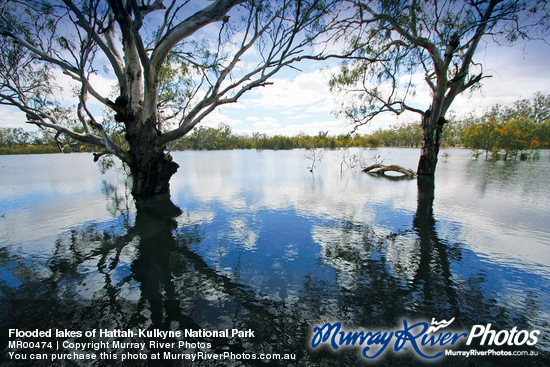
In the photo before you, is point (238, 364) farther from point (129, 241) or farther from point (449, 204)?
point (449, 204)

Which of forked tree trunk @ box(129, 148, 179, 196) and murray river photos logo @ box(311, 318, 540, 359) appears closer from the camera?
murray river photos logo @ box(311, 318, 540, 359)

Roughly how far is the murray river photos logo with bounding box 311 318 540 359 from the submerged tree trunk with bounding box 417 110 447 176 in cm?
A: 1554

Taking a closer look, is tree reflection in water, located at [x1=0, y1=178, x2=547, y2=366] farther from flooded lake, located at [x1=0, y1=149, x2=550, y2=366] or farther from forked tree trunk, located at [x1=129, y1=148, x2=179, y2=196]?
forked tree trunk, located at [x1=129, y1=148, x2=179, y2=196]

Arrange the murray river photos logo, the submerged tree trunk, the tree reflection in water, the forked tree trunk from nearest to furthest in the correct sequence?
the murray river photos logo → the tree reflection in water → the forked tree trunk → the submerged tree trunk

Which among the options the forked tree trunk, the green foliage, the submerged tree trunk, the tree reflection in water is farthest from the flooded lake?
the green foliage

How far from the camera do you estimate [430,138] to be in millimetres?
15844

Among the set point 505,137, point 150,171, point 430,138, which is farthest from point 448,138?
point 150,171

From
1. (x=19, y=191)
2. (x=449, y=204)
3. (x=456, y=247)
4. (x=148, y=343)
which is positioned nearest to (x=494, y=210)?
A: (x=449, y=204)

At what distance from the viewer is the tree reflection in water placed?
3043mm

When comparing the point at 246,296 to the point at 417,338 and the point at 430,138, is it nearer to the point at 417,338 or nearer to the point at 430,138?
the point at 417,338

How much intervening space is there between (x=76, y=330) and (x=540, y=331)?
5.86m

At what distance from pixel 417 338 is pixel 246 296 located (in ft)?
7.77

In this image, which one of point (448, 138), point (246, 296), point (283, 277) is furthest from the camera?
point (448, 138)

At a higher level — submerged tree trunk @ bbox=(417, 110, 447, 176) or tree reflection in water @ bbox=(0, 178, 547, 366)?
submerged tree trunk @ bbox=(417, 110, 447, 176)
